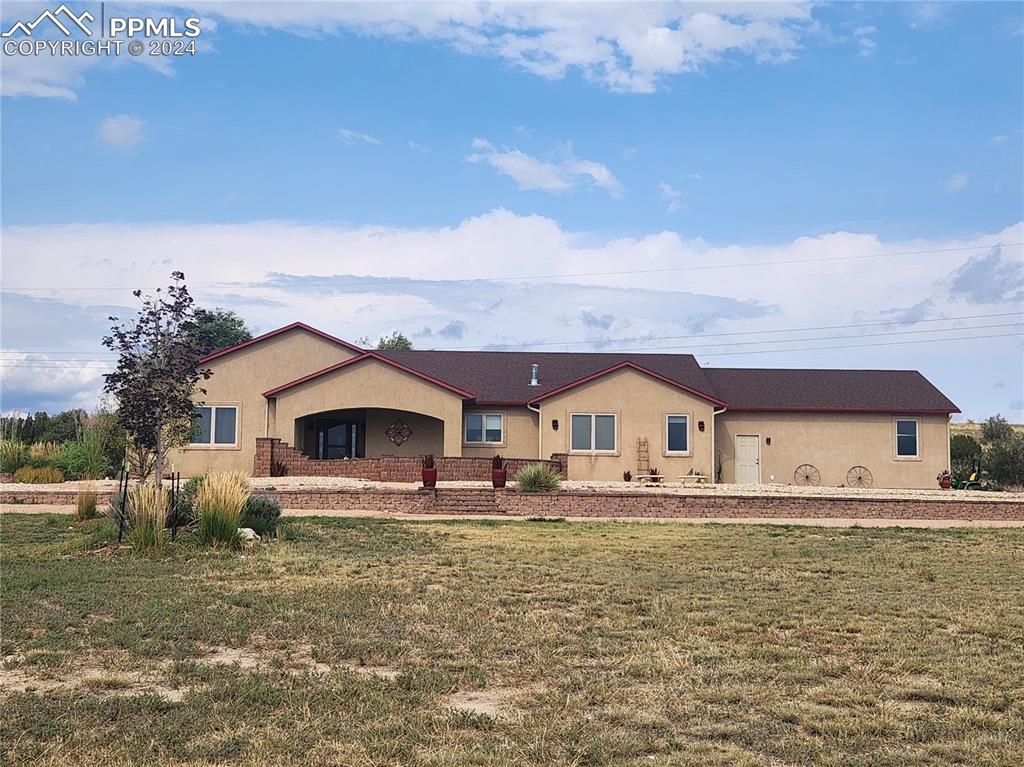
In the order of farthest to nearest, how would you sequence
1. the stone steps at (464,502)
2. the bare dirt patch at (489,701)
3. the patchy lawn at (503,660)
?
the stone steps at (464,502)
the bare dirt patch at (489,701)
the patchy lawn at (503,660)

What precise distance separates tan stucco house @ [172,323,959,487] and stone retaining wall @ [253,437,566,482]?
3.83 feet

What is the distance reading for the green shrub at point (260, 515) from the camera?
15906 millimetres

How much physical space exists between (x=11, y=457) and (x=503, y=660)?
82.0 feet

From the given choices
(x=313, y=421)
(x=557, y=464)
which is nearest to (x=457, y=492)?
(x=557, y=464)

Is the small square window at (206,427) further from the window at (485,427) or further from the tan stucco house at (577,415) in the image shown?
the window at (485,427)

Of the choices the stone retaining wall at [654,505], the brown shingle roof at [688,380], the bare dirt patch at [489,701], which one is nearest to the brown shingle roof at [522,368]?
the brown shingle roof at [688,380]

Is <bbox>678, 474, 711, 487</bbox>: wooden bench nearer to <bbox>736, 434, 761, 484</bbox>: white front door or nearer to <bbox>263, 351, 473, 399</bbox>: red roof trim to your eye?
<bbox>736, 434, 761, 484</bbox>: white front door

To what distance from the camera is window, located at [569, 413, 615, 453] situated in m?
31.6

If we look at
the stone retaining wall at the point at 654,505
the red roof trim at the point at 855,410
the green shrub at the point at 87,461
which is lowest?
the stone retaining wall at the point at 654,505

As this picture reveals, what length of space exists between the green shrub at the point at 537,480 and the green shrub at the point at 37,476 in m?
12.7

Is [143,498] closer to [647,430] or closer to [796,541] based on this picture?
[796,541]

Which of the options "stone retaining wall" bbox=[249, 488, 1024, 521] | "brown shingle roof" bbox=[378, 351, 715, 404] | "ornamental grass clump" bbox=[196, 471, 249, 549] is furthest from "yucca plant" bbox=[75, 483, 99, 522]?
"brown shingle roof" bbox=[378, 351, 715, 404]

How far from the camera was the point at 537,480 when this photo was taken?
78.9 ft

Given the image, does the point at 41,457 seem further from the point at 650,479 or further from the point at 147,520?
the point at 650,479
